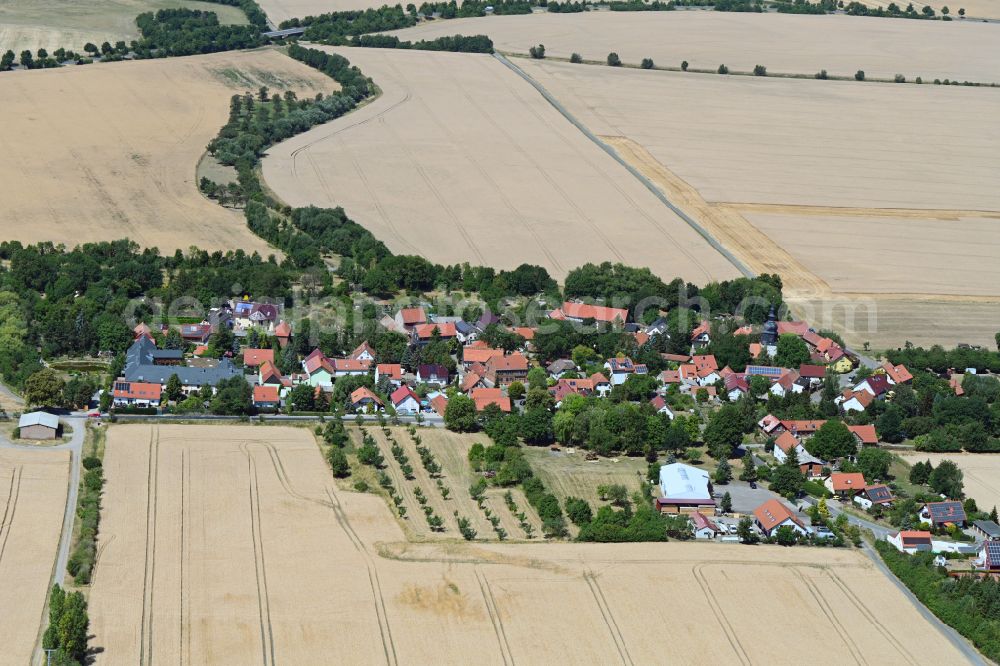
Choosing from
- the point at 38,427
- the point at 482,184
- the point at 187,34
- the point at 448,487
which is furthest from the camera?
the point at 187,34

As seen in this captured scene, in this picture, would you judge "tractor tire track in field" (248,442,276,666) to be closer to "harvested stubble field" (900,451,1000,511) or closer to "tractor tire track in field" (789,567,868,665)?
"tractor tire track in field" (789,567,868,665)

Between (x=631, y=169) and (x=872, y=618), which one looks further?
(x=631, y=169)

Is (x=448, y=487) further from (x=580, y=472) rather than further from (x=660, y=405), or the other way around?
(x=660, y=405)

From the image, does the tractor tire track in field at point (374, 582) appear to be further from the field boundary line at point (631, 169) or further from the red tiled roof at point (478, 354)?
the field boundary line at point (631, 169)

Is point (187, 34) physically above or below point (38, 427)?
above

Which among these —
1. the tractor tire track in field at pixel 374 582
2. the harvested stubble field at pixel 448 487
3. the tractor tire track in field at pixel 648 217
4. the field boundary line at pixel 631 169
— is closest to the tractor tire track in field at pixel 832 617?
the harvested stubble field at pixel 448 487

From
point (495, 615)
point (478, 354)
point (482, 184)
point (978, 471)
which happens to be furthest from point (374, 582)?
point (482, 184)

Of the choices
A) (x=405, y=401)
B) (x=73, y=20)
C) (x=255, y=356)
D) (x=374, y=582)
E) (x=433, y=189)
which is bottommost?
(x=374, y=582)

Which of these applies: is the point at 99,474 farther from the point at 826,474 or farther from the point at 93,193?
the point at 93,193
